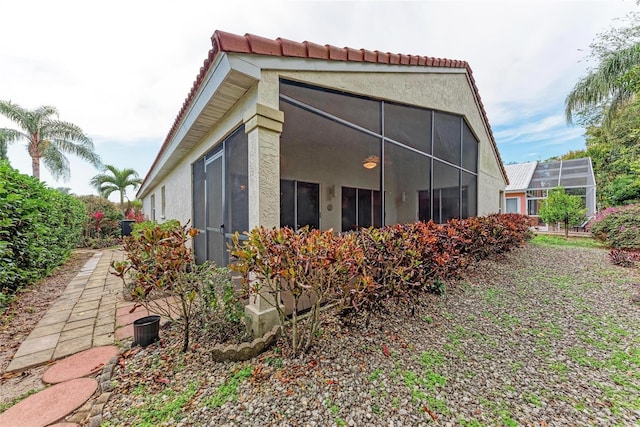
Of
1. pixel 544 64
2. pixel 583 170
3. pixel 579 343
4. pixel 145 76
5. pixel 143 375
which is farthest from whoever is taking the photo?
pixel 583 170

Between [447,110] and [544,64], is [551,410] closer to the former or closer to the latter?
[447,110]

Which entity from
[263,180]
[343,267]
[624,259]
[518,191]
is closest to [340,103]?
[263,180]

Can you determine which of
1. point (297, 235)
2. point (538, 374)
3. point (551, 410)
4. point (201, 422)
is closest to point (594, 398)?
point (538, 374)

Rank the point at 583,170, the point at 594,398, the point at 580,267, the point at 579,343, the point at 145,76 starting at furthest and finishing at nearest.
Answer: the point at 583,170, the point at 145,76, the point at 580,267, the point at 579,343, the point at 594,398

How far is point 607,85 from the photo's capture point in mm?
11219

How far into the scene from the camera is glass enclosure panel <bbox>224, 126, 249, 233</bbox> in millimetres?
3854

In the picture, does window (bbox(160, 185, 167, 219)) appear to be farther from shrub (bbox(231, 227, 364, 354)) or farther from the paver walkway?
shrub (bbox(231, 227, 364, 354))

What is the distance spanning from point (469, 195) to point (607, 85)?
9066mm

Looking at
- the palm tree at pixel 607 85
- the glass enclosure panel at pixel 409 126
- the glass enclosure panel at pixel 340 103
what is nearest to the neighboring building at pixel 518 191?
the palm tree at pixel 607 85

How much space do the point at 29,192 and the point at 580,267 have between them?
13.1 m

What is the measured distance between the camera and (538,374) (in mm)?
2652

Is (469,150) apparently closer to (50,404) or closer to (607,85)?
(607,85)

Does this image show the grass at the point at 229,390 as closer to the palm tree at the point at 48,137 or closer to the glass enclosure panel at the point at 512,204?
the palm tree at the point at 48,137

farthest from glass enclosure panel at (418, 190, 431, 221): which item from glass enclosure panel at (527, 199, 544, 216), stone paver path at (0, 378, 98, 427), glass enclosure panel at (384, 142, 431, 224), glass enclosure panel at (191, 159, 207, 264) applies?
glass enclosure panel at (527, 199, 544, 216)
